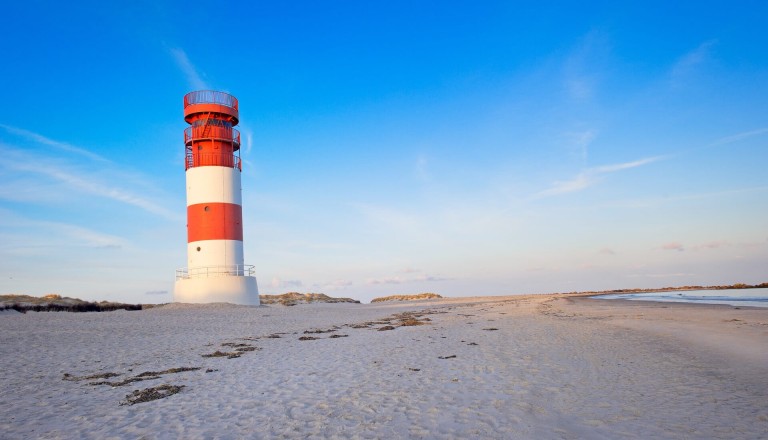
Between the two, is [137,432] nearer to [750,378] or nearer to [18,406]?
[18,406]

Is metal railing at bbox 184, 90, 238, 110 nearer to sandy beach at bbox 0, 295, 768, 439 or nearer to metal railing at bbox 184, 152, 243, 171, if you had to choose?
metal railing at bbox 184, 152, 243, 171

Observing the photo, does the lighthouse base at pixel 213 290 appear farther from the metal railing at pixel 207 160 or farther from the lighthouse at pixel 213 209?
the metal railing at pixel 207 160

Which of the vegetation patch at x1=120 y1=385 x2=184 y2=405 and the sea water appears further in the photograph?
the sea water

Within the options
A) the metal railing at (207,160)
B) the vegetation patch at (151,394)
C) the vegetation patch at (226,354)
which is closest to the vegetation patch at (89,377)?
the vegetation patch at (151,394)

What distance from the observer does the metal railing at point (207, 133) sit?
89.4 feet

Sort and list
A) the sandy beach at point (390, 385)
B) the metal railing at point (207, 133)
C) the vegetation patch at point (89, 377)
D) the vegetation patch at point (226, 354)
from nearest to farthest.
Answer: the sandy beach at point (390, 385)
the vegetation patch at point (89, 377)
the vegetation patch at point (226, 354)
the metal railing at point (207, 133)

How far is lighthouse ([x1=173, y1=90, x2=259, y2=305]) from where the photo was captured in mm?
26141

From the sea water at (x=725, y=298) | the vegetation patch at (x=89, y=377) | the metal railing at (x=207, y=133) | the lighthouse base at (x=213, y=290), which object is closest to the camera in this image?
the vegetation patch at (x=89, y=377)

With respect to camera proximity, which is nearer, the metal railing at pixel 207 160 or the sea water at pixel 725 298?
the metal railing at pixel 207 160

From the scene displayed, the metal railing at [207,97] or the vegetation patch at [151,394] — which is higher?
the metal railing at [207,97]

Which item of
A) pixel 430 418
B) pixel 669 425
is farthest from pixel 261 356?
pixel 669 425

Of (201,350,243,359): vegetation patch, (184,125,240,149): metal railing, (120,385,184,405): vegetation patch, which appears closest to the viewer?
(120,385,184,405): vegetation patch

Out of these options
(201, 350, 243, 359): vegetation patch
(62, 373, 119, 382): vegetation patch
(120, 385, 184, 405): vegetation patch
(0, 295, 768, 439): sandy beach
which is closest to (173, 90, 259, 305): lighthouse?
(0, 295, 768, 439): sandy beach

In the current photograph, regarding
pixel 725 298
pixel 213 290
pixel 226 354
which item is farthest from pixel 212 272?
pixel 725 298
